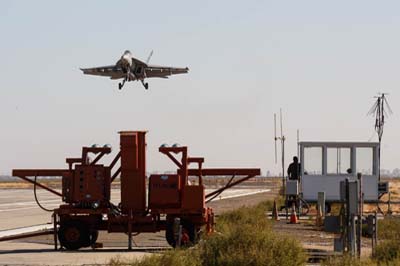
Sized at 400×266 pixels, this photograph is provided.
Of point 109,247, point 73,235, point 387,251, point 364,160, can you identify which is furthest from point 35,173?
point 364,160

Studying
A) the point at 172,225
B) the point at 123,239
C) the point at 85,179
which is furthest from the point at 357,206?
the point at 123,239

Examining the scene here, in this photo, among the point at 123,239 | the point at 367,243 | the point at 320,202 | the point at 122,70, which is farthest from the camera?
the point at 122,70

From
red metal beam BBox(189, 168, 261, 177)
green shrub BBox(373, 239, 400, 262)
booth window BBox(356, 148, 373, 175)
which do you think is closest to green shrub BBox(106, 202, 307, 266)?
green shrub BBox(373, 239, 400, 262)

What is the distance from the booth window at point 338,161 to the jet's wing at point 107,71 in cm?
2202

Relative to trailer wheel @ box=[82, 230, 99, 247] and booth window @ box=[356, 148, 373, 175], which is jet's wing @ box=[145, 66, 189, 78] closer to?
booth window @ box=[356, 148, 373, 175]

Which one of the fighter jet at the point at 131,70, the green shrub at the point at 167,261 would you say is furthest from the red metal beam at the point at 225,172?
the fighter jet at the point at 131,70

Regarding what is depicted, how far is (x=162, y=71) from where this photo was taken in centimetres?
5919

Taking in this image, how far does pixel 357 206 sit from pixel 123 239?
1063 cm

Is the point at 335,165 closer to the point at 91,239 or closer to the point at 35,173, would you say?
the point at 91,239

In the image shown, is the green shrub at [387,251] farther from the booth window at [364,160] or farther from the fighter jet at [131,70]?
the fighter jet at [131,70]

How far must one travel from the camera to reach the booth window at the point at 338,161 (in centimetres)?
3538

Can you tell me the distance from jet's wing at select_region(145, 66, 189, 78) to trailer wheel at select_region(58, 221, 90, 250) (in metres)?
36.8

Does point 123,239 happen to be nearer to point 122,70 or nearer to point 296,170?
point 296,170

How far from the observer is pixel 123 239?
1034 inches
